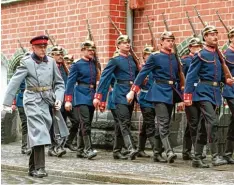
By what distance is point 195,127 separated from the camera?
1191 centimetres

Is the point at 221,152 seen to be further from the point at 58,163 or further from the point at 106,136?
the point at 106,136

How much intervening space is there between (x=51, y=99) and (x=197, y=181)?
2.40 m

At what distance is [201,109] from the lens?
1160 cm

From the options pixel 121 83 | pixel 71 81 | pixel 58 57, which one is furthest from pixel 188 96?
pixel 58 57

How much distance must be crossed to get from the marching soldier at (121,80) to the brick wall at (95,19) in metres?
1.96

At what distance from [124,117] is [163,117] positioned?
38.4 inches

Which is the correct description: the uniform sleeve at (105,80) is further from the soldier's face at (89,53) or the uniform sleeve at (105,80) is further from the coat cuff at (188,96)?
the coat cuff at (188,96)

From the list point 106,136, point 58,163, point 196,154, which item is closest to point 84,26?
point 106,136

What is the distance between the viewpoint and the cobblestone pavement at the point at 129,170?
393 inches

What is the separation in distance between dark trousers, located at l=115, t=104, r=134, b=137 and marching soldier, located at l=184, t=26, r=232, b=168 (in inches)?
61.7

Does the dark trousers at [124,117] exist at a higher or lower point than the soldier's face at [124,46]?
lower

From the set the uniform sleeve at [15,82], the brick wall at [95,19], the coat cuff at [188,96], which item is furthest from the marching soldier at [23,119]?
the coat cuff at [188,96]

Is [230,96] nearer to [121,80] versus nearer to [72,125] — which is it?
[121,80]

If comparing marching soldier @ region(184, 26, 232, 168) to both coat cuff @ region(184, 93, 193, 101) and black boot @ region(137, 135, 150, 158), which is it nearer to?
coat cuff @ region(184, 93, 193, 101)
